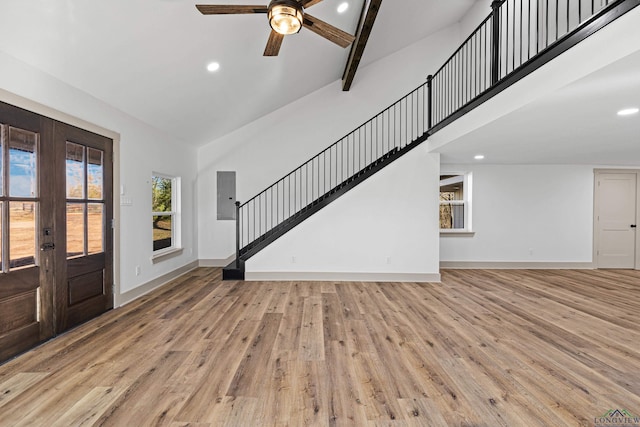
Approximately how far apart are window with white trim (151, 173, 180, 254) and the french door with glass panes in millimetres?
1647

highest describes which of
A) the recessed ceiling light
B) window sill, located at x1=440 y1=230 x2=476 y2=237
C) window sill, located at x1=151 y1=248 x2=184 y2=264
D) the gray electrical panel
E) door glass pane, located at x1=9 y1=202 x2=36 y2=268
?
the recessed ceiling light

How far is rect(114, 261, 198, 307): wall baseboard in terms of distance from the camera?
4070 millimetres

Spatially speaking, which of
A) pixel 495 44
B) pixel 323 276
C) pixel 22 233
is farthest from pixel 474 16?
pixel 22 233

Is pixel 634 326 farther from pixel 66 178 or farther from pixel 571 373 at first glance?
pixel 66 178

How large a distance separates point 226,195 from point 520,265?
698 centimetres

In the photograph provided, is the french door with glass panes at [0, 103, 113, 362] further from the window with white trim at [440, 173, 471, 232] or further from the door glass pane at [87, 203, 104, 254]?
the window with white trim at [440, 173, 471, 232]

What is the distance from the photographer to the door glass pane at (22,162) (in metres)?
2.66

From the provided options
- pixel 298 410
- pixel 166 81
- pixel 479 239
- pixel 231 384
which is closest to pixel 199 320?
pixel 231 384

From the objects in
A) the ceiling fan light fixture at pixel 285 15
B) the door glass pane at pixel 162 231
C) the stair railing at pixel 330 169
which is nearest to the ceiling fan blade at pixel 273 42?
the ceiling fan light fixture at pixel 285 15

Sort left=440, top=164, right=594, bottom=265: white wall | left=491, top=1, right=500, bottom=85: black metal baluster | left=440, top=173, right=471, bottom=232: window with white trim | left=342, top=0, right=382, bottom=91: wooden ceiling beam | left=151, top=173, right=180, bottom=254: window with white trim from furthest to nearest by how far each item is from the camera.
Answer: left=440, top=173, right=471, bottom=232: window with white trim < left=440, top=164, right=594, bottom=265: white wall < left=151, top=173, right=180, bottom=254: window with white trim < left=342, top=0, right=382, bottom=91: wooden ceiling beam < left=491, top=1, right=500, bottom=85: black metal baluster

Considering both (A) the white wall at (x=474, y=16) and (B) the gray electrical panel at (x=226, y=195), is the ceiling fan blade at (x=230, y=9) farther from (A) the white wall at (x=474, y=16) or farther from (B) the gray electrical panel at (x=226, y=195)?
(A) the white wall at (x=474, y=16)

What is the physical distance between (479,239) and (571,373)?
462 cm

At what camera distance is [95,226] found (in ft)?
12.0

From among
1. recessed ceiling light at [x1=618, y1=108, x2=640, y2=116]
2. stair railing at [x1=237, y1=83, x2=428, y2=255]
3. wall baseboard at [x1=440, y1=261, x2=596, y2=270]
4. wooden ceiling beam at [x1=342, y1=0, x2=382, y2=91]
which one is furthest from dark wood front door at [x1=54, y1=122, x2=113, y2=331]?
wall baseboard at [x1=440, y1=261, x2=596, y2=270]
